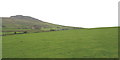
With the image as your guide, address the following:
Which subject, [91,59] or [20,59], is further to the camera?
[20,59]

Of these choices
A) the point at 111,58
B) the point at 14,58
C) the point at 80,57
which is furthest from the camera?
the point at 14,58

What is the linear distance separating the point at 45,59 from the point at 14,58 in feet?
16.4

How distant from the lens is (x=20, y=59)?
20.1 meters

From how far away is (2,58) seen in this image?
2139cm

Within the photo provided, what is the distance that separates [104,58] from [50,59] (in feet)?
23.8

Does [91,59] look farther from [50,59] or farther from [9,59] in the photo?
[9,59]

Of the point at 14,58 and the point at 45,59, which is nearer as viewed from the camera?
the point at 45,59

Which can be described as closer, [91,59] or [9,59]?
[91,59]

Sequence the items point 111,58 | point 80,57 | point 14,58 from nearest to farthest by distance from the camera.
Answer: point 111,58 < point 80,57 < point 14,58

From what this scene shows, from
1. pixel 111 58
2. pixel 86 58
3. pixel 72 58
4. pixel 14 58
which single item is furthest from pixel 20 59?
pixel 111 58

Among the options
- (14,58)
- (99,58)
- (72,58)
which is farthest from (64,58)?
(14,58)

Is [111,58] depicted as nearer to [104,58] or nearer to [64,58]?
[104,58]

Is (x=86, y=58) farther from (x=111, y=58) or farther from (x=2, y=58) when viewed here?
(x=2, y=58)

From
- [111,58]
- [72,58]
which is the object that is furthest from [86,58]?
[111,58]
